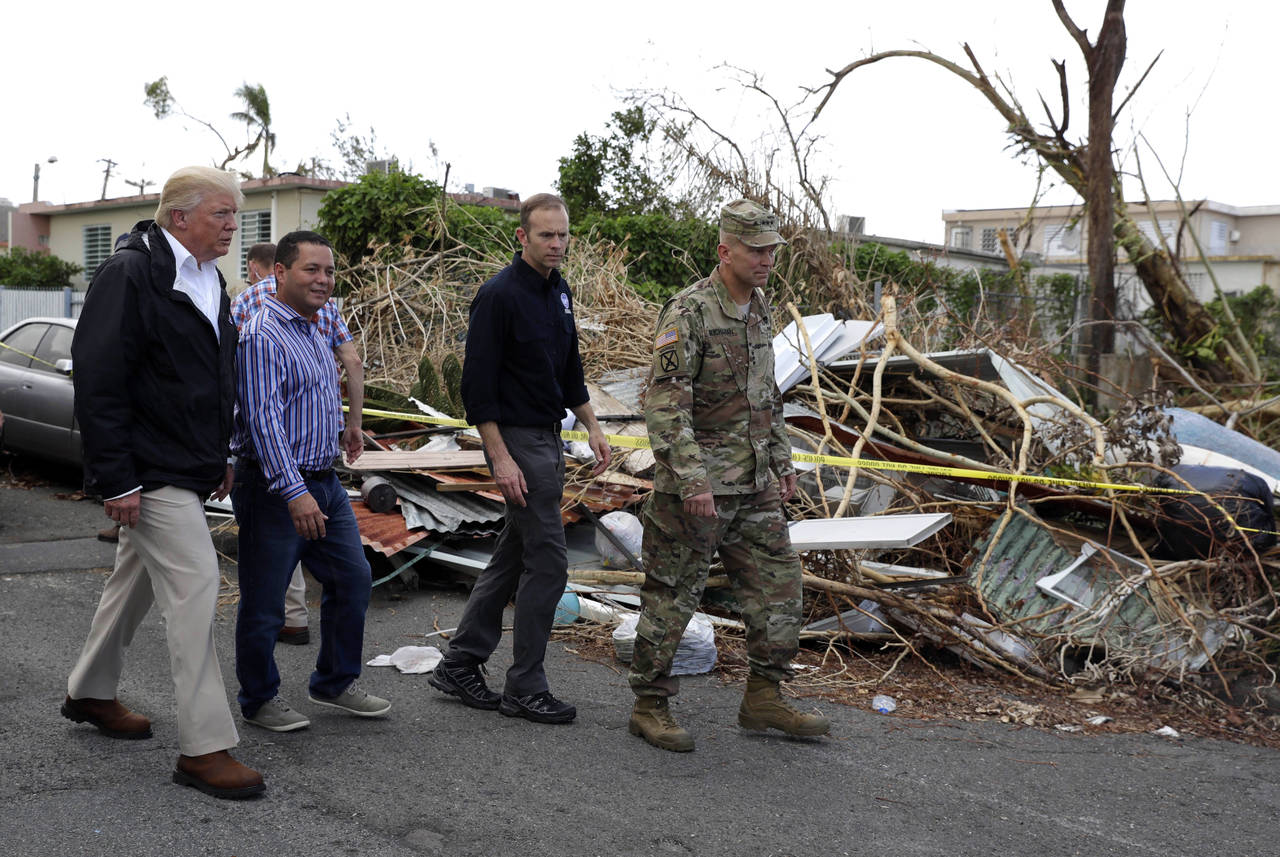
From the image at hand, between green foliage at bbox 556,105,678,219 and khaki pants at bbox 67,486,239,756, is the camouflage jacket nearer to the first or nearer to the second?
khaki pants at bbox 67,486,239,756

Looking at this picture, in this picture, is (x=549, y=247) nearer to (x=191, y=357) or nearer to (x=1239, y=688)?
(x=191, y=357)

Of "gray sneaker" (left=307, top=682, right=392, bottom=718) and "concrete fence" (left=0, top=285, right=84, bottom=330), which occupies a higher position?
"concrete fence" (left=0, top=285, right=84, bottom=330)

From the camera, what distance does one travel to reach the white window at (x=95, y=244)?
29.8 metres

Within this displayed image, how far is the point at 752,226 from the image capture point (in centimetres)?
421

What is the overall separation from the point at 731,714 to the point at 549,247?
2.13m

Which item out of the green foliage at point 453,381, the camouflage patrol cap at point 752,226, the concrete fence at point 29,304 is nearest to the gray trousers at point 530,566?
the camouflage patrol cap at point 752,226

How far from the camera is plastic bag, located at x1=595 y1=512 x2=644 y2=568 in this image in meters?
6.60

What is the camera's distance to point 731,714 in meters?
4.76

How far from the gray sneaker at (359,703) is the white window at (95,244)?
Result: 95.0 feet

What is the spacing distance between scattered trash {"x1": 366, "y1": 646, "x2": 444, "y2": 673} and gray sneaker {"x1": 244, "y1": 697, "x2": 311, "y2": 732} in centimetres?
94

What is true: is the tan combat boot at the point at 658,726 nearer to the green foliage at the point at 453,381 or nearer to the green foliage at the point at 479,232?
the green foliage at the point at 453,381

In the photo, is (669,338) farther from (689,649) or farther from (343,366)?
(343,366)

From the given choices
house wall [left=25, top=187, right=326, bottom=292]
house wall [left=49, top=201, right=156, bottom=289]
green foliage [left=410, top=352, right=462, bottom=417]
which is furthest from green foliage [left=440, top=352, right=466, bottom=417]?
house wall [left=49, top=201, right=156, bottom=289]

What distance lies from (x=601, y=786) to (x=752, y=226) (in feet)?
6.99
